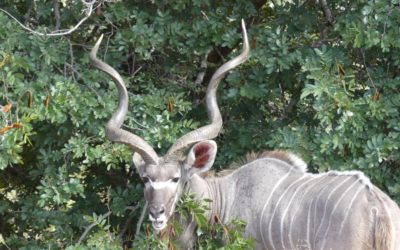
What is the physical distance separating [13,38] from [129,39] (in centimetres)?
70

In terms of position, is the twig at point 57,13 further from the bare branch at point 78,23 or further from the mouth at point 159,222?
the mouth at point 159,222

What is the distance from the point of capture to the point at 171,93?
17.9 feet

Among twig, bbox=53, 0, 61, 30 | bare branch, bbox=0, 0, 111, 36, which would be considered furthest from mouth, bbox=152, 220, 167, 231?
twig, bbox=53, 0, 61, 30

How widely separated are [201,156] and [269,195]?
1.39 feet

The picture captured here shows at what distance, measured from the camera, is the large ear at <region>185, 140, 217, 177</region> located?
15.2 ft

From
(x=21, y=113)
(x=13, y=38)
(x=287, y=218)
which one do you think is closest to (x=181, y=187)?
(x=287, y=218)

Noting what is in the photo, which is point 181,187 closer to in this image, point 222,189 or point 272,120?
point 222,189

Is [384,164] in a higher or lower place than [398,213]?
lower

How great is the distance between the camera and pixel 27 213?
5.72 m

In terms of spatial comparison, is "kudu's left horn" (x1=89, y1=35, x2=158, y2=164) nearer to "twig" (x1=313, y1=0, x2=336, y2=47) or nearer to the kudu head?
the kudu head

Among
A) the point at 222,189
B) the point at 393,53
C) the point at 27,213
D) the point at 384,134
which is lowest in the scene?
the point at 27,213

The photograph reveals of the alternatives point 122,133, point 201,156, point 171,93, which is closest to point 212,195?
point 201,156

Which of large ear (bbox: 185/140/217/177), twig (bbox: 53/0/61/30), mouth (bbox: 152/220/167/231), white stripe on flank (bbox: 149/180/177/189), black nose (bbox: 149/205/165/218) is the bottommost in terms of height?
mouth (bbox: 152/220/167/231)

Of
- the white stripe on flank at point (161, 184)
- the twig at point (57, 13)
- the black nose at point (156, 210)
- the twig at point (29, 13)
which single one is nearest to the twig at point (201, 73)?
the twig at point (57, 13)
